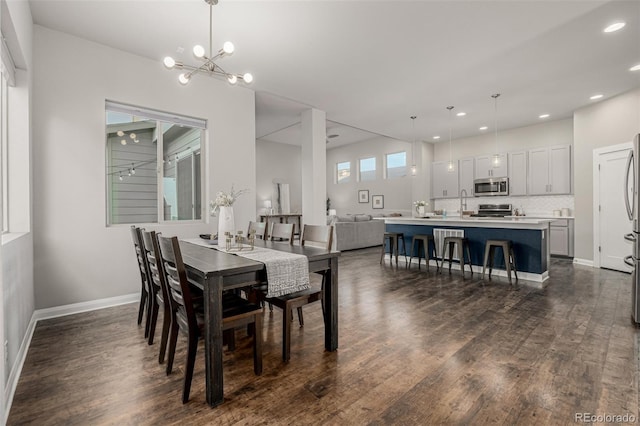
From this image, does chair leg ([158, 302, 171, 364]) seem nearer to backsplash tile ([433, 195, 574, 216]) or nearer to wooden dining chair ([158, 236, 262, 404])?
wooden dining chair ([158, 236, 262, 404])

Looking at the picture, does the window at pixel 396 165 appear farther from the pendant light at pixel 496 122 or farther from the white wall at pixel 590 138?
the white wall at pixel 590 138

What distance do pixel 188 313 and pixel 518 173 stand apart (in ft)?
26.1

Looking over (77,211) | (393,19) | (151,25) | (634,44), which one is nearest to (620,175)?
(634,44)

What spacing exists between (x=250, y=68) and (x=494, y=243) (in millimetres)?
4455

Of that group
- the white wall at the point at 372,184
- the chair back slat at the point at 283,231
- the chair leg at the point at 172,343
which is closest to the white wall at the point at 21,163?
the chair leg at the point at 172,343

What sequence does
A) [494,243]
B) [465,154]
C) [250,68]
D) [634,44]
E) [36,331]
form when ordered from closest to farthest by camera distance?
[36,331] < [634,44] < [250,68] < [494,243] < [465,154]

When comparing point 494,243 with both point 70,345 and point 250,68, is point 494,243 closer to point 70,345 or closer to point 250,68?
point 250,68

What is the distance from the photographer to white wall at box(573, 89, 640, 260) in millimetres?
5152

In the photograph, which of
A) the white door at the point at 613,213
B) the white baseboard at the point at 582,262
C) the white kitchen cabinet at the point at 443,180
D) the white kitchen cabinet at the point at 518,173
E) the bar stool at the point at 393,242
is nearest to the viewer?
the white door at the point at 613,213

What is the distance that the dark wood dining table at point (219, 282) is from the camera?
70.1 inches

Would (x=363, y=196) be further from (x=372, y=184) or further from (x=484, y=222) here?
(x=484, y=222)

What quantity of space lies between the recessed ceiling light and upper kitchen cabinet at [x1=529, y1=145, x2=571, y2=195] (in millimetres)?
3870

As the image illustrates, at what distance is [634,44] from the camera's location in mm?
3730

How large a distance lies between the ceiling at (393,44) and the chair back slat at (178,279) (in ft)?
7.98
